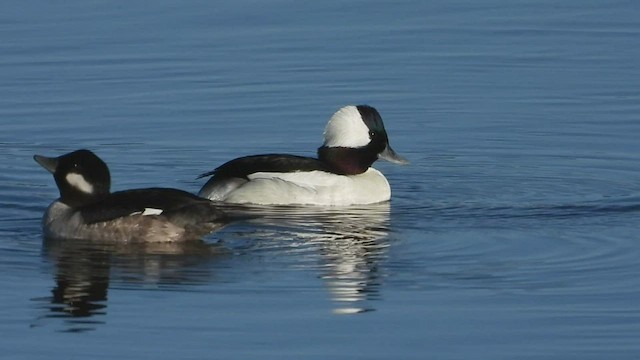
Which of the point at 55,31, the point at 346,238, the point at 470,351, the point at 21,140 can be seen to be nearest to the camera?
the point at 470,351

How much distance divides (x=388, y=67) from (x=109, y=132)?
4337 mm

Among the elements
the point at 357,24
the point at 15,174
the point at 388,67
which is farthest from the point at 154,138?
the point at 357,24

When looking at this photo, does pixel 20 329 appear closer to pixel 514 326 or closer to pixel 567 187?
pixel 514 326

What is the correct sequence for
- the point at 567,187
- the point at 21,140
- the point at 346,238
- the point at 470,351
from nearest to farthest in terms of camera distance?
1. the point at 470,351
2. the point at 346,238
3. the point at 567,187
4. the point at 21,140

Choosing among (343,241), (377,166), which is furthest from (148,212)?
(377,166)

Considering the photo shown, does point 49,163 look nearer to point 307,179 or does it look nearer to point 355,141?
point 307,179

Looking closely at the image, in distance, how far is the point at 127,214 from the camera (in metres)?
14.9

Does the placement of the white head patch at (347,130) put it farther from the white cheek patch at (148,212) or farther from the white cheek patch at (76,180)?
the white cheek patch at (76,180)

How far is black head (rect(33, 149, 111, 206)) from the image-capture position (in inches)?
591

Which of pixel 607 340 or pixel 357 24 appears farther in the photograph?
pixel 357 24

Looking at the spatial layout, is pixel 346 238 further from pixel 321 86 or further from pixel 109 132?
pixel 321 86

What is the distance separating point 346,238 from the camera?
15305mm

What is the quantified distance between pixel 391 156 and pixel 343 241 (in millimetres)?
2896

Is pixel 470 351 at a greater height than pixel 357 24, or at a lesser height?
lesser
